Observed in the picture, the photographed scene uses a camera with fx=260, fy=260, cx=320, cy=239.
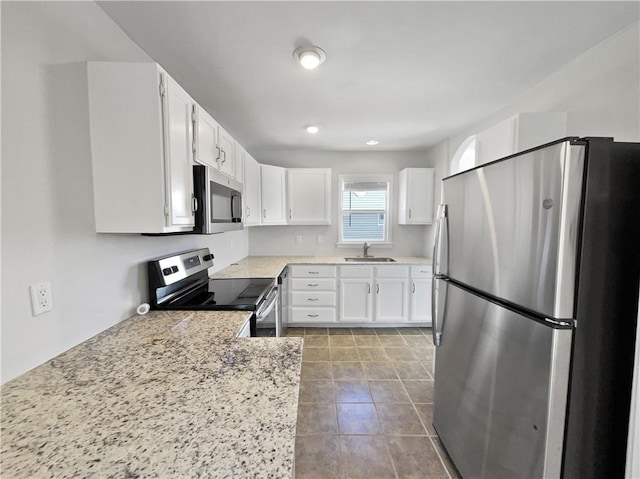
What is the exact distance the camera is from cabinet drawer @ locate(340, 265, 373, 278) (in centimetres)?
333

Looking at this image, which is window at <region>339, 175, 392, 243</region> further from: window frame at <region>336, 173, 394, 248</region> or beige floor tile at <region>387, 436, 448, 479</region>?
beige floor tile at <region>387, 436, 448, 479</region>

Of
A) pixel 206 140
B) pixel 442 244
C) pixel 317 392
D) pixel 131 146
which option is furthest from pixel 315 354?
pixel 131 146

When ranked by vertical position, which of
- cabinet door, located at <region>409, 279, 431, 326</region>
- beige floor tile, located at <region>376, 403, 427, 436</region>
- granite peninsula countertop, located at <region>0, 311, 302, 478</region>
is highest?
granite peninsula countertop, located at <region>0, 311, 302, 478</region>

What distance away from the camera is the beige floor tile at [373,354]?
2695 mm

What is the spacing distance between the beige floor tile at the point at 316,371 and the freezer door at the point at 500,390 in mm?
1061

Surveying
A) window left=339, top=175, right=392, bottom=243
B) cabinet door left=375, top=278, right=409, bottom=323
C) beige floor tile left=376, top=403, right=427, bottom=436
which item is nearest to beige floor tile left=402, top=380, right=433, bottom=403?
beige floor tile left=376, top=403, right=427, bottom=436

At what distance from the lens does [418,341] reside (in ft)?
10.1

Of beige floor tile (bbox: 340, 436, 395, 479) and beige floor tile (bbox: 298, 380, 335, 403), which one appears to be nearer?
beige floor tile (bbox: 340, 436, 395, 479)

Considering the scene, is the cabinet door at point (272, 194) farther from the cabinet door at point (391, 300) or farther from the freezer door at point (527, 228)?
the freezer door at point (527, 228)

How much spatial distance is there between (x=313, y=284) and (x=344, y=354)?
3.08ft

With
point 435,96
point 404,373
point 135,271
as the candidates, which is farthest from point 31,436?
point 435,96

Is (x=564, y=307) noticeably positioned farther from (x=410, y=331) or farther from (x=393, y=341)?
(x=410, y=331)

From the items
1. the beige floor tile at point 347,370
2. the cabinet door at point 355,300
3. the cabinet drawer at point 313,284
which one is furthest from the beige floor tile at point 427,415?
the cabinet drawer at point 313,284

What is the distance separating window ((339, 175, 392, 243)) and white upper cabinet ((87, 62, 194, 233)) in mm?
2895
